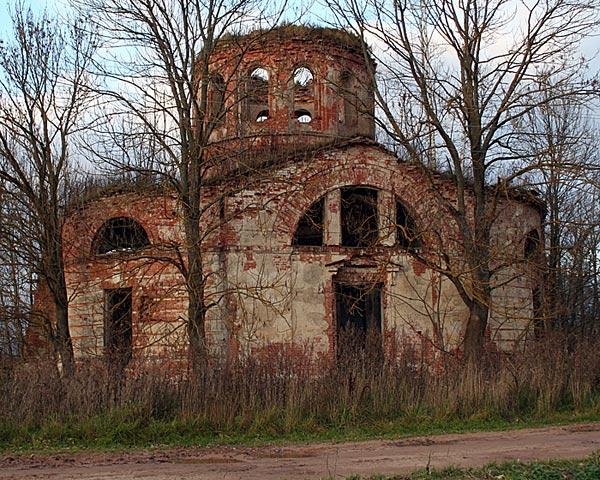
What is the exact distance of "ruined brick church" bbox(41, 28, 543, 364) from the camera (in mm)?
15797

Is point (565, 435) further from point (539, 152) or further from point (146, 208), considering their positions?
point (146, 208)

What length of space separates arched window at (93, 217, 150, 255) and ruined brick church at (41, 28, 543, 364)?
3 centimetres

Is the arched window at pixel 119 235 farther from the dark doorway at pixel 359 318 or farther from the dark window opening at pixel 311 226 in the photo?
the dark doorway at pixel 359 318

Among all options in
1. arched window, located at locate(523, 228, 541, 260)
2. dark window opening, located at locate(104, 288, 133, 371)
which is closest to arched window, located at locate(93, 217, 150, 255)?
dark window opening, located at locate(104, 288, 133, 371)

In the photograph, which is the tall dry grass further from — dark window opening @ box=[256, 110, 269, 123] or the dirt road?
dark window opening @ box=[256, 110, 269, 123]

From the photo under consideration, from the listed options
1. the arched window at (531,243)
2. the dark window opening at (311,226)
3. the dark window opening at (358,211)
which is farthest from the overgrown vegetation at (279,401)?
the arched window at (531,243)

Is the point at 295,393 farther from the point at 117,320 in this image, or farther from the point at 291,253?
the point at 117,320

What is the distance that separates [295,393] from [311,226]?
23.7ft

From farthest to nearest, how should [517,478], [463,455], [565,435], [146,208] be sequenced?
[146,208] → [565,435] → [463,455] → [517,478]

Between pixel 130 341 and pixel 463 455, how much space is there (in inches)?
385

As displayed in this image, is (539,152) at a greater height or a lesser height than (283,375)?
greater

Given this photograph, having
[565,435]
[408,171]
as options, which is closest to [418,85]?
[408,171]

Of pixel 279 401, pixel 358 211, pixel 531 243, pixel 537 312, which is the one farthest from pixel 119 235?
pixel 531 243

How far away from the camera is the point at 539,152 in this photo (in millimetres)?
14039
